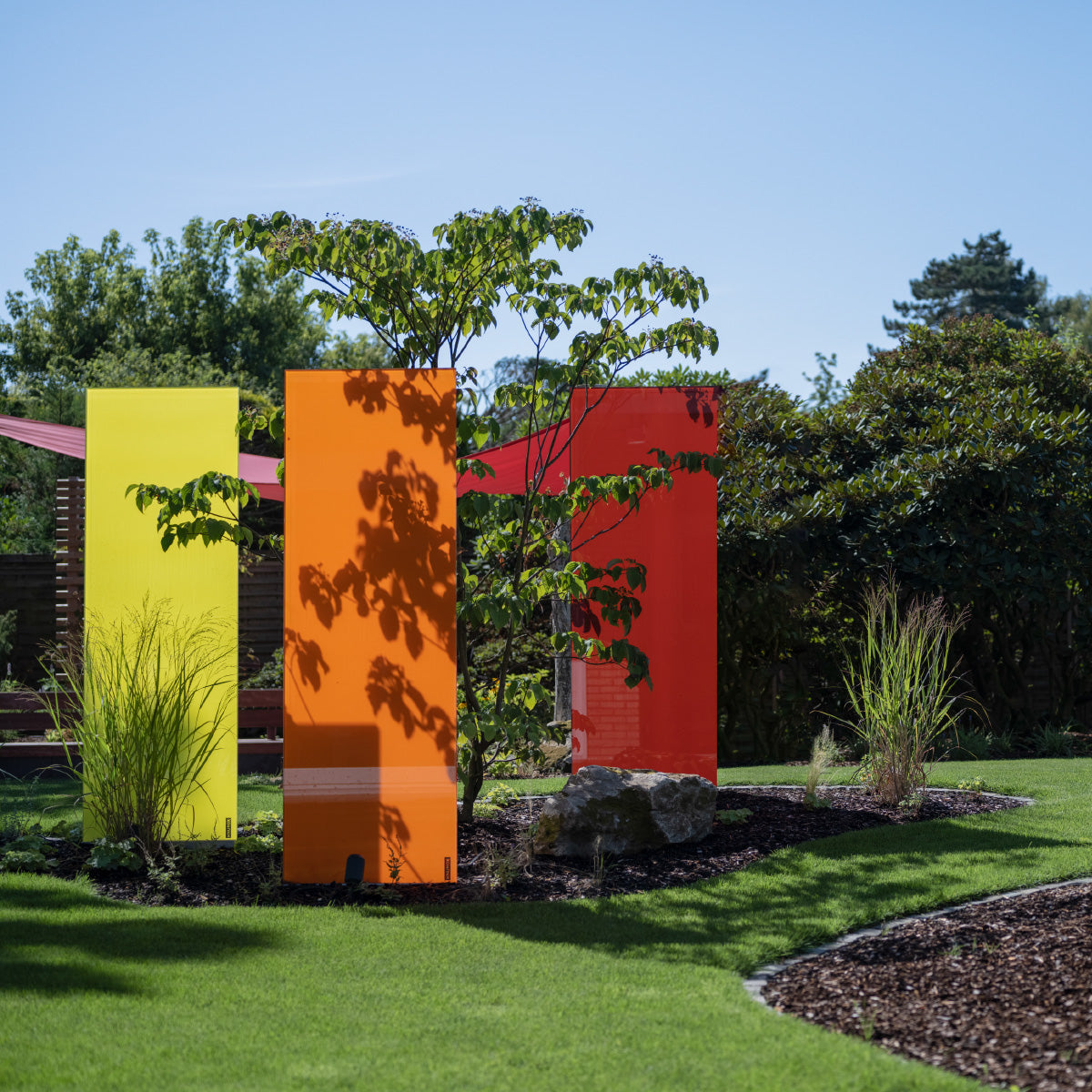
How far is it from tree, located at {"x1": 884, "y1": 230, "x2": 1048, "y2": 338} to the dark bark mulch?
132ft

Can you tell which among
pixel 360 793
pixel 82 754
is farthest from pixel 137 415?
pixel 360 793

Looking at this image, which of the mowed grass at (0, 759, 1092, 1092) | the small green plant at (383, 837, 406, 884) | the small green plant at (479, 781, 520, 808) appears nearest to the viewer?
the mowed grass at (0, 759, 1092, 1092)

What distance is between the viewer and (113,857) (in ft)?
16.4

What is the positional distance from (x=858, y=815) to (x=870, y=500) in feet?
15.3

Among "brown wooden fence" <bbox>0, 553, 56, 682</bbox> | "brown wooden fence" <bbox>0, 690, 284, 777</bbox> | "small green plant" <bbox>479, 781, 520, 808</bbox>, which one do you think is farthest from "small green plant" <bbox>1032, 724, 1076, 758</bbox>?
"brown wooden fence" <bbox>0, 553, 56, 682</bbox>

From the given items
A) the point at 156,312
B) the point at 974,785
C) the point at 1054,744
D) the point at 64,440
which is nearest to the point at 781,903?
the point at 974,785

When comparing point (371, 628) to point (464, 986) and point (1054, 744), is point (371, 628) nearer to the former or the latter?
point (464, 986)

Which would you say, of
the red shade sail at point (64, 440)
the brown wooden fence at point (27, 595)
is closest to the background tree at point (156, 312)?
the brown wooden fence at point (27, 595)

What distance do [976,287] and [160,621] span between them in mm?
42489

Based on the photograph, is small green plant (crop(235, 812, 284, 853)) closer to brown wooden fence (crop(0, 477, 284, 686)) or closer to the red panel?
the red panel

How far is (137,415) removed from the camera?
226 inches

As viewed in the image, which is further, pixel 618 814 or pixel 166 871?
pixel 618 814

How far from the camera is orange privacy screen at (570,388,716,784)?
6324 millimetres

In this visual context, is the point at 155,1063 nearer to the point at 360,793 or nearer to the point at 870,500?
the point at 360,793
